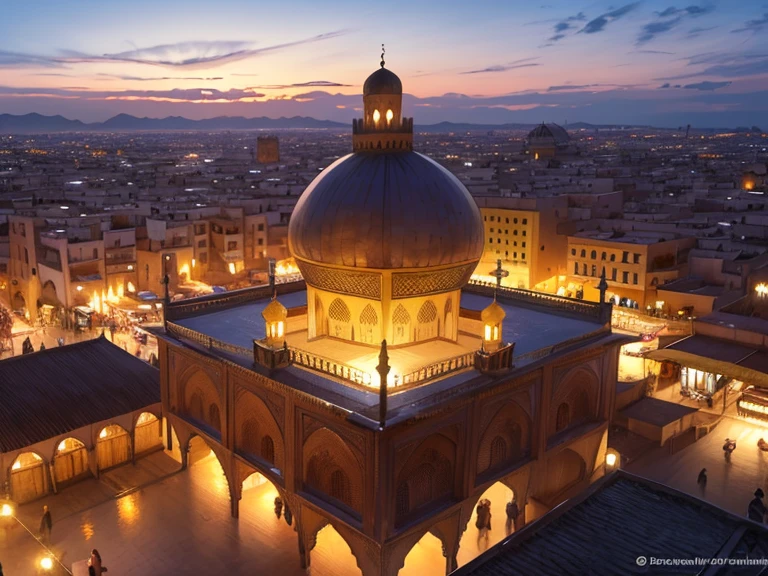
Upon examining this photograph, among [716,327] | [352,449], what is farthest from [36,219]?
[716,327]

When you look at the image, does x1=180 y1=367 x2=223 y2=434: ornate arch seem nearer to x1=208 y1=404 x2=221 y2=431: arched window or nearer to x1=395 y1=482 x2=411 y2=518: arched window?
x1=208 y1=404 x2=221 y2=431: arched window

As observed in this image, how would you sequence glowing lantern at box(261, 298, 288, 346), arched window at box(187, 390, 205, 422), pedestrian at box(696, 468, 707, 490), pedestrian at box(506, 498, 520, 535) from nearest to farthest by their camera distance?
glowing lantern at box(261, 298, 288, 346), pedestrian at box(506, 498, 520, 535), arched window at box(187, 390, 205, 422), pedestrian at box(696, 468, 707, 490)

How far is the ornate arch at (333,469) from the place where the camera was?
14.8 metres

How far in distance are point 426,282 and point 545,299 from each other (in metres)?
5.83

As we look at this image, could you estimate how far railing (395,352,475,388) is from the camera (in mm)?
15398

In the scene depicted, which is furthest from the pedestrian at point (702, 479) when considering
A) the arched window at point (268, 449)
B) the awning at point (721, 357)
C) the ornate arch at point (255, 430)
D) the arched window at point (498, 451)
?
the arched window at point (268, 449)

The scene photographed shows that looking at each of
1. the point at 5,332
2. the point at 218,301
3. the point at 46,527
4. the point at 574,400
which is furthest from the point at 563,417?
A: the point at 5,332

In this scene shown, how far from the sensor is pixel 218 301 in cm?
2241

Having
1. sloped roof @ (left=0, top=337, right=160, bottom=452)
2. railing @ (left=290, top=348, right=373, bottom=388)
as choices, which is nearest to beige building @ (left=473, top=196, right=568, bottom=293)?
sloped roof @ (left=0, top=337, right=160, bottom=452)

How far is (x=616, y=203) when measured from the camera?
58.3m

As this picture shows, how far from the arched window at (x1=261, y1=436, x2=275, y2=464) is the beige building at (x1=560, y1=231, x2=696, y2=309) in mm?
25939

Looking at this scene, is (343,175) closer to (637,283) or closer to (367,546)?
(367,546)

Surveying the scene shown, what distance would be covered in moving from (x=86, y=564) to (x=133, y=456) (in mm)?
5334

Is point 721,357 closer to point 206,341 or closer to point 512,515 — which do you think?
point 512,515
